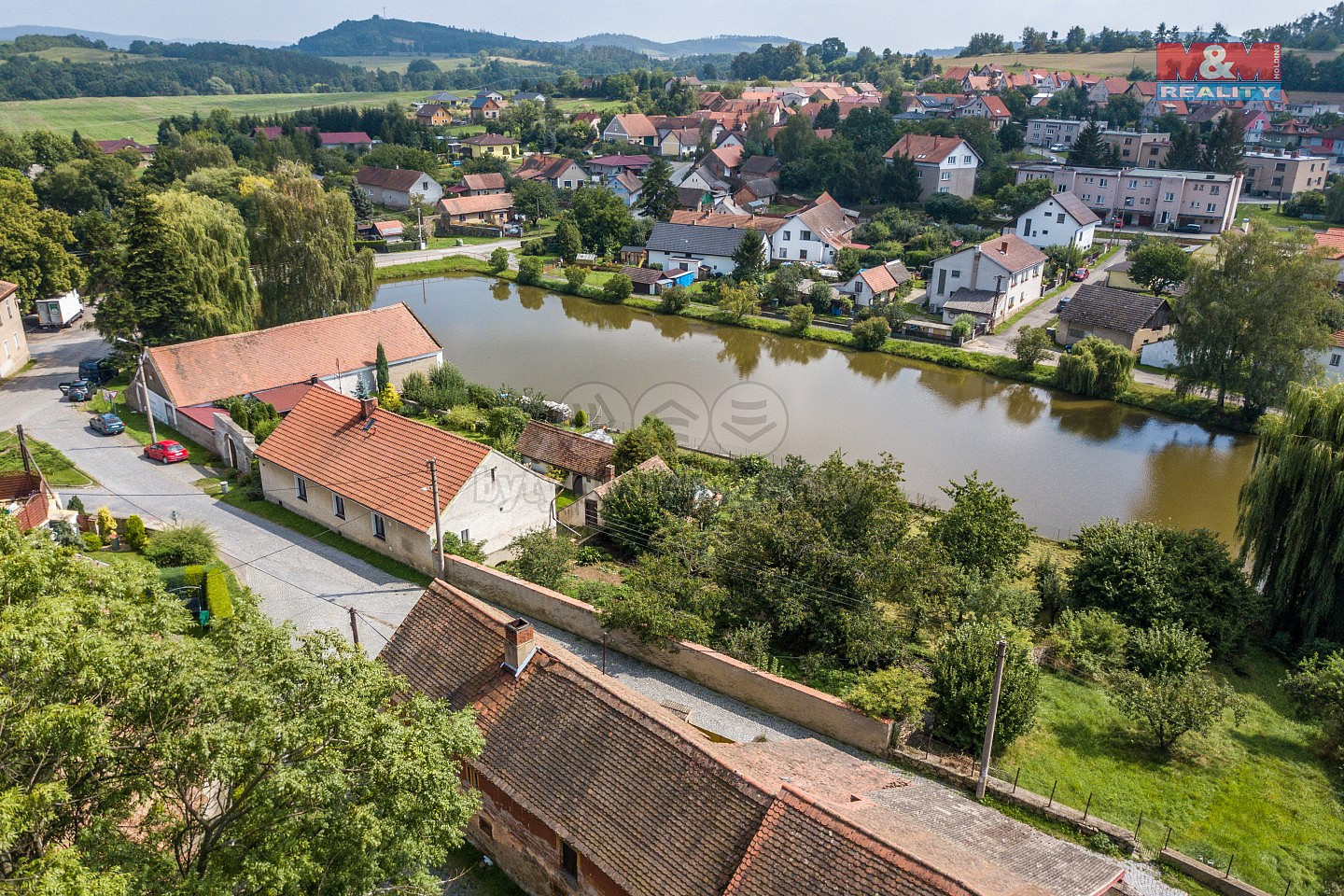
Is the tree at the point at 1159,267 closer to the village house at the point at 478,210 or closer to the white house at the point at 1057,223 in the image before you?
the white house at the point at 1057,223

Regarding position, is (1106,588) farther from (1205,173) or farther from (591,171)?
(591,171)

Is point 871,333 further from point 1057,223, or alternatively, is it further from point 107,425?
point 107,425

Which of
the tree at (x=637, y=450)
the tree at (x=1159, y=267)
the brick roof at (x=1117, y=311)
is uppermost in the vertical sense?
the tree at (x=1159, y=267)

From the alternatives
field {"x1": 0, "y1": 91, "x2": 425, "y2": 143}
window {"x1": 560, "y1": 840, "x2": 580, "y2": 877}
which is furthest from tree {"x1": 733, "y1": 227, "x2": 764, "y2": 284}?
field {"x1": 0, "y1": 91, "x2": 425, "y2": 143}

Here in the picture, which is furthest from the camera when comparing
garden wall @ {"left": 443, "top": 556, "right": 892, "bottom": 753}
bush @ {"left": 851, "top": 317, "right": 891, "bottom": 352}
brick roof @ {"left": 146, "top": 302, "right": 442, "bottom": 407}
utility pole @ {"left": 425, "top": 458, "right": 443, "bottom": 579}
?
bush @ {"left": 851, "top": 317, "right": 891, "bottom": 352}

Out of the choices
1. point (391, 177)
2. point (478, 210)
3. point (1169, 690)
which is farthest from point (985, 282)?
point (391, 177)

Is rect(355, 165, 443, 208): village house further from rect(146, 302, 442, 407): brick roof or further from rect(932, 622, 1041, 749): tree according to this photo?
rect(932, 622, 1041, 749): tree

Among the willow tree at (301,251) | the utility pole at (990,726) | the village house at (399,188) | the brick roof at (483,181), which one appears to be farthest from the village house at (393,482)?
the brick roof at (483,181)
